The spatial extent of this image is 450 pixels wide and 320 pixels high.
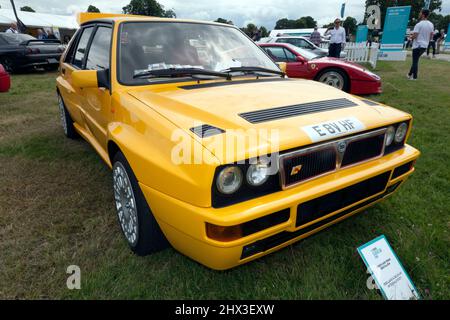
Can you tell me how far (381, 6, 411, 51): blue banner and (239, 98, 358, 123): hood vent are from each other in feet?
53.1

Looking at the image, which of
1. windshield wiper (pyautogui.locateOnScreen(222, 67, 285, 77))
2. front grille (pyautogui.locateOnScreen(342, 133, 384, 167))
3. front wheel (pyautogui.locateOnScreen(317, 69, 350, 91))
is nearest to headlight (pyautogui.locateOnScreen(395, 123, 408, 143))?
front grille (pyautogui.locateOnScreen(342, 133, 384, 167))

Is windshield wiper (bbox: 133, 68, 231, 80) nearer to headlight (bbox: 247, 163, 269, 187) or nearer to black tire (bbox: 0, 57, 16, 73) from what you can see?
headlight (bbox: 247, 163, 269, 187)

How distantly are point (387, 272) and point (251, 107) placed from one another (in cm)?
120

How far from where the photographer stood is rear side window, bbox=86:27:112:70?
8.00ft

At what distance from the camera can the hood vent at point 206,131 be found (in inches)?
59.0

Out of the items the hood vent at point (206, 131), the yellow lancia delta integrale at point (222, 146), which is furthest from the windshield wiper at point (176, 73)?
the hood vent at point (206, 131)

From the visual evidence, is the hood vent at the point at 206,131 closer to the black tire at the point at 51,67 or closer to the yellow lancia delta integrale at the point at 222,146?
the yellow lancia delta integrale at the point at 222,146

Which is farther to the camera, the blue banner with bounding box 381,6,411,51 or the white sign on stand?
the blue banner with bounding box 381,6,411,51

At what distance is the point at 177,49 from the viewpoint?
2420 millimetres

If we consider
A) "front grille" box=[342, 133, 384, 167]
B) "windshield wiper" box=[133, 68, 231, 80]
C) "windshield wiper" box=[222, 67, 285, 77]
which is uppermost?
"windshield wiper" box=[133, 68, 231, 80]

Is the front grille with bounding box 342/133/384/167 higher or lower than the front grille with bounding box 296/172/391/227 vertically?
higher

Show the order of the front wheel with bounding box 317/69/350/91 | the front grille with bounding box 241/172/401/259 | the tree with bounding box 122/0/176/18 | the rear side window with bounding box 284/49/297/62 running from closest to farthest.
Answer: the front grille with bounding box 241/172/401/259 < the front wheel with bounding box 317/69/350/91 < the rear side window with bounding box 284/49/297/62 < the tree with bounding box 122/0/176/18

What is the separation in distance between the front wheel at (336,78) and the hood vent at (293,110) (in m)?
4.72

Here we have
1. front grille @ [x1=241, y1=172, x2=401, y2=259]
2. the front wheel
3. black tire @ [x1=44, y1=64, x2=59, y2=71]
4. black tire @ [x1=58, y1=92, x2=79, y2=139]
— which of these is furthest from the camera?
black tire @ [x1=44, y1=64, x2=59, y2=71]
